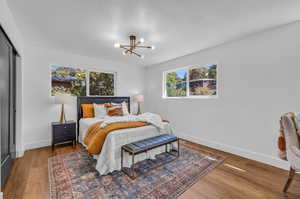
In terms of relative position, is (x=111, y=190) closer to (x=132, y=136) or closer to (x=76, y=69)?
(x=132, y=136)

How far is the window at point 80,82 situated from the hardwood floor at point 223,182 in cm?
185

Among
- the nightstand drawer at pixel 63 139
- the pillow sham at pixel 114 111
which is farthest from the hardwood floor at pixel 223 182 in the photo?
the pillow sham at pixel 114 111

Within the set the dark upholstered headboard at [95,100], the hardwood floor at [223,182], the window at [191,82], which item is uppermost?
the window at [191,82]

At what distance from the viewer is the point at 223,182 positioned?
1967mm

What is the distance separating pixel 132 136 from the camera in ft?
8.05

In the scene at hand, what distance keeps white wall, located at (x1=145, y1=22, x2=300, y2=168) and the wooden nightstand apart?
10.3ft

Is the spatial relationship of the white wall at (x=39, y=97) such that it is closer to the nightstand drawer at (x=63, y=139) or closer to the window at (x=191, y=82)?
the nightstand drawer at (x=63, y=139)

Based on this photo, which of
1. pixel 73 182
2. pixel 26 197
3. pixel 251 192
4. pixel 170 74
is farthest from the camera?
pixel 170 74

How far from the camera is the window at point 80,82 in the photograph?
3629 mm

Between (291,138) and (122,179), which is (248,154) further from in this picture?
(122,179)

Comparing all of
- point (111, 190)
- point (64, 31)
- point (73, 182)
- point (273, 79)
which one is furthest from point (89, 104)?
point (273, 79)

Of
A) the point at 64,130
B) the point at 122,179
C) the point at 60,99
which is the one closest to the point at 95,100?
the point at 60,99

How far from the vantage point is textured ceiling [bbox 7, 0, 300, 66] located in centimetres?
179

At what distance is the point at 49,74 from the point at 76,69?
0.68 metres
